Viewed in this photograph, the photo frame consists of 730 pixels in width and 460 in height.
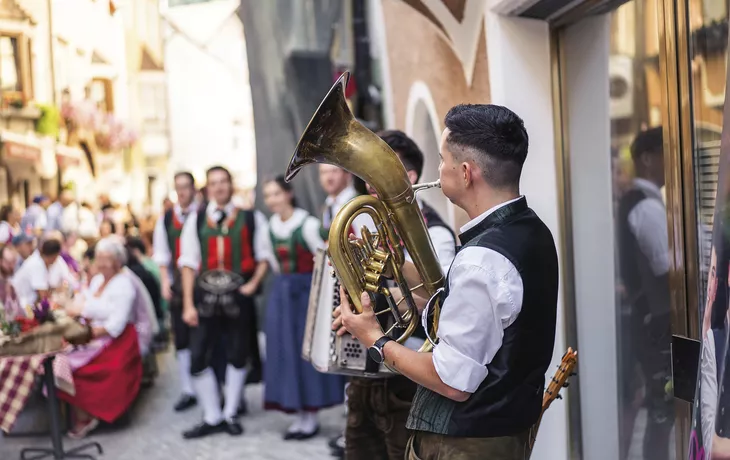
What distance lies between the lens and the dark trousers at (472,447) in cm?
198

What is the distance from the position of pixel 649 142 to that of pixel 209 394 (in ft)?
12.6

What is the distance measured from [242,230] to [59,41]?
135 inches

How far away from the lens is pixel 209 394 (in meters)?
5.70

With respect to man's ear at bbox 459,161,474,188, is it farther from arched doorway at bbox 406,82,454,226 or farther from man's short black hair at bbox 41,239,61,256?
man's short black hair at bbox 41,239,61,256

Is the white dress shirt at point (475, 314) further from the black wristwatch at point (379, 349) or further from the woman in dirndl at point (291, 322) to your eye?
the woman in dirndl at point (291, 322)

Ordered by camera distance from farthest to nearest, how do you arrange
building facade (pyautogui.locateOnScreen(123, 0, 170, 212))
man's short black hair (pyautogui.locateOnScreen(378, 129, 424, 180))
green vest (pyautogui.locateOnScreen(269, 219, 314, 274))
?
building facade (pyautogui.locateOnScreen(123, 0, 170, 212)) < green vest (pyautogui.locateOnScreen(269, 219, 314, 274)) < man's short black hair (pyautogui.locateOnScreen(378, 129, 424, 180))

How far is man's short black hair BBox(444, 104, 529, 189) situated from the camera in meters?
1.97

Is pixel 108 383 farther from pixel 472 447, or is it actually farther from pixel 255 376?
pixel 472 447

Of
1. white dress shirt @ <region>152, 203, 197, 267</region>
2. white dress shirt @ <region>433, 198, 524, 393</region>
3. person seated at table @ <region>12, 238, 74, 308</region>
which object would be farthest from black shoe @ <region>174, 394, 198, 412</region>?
white dress shirt @ <region>433, 198, 524, 393</region>

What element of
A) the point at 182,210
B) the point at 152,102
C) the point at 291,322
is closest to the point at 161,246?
the point at 182,210

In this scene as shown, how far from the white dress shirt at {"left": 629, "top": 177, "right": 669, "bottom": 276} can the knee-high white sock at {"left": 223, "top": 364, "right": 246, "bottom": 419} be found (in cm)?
347

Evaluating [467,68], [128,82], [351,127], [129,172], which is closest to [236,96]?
[129,172]

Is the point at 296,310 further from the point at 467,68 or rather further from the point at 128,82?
the point at 128,82

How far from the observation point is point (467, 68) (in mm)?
3975
